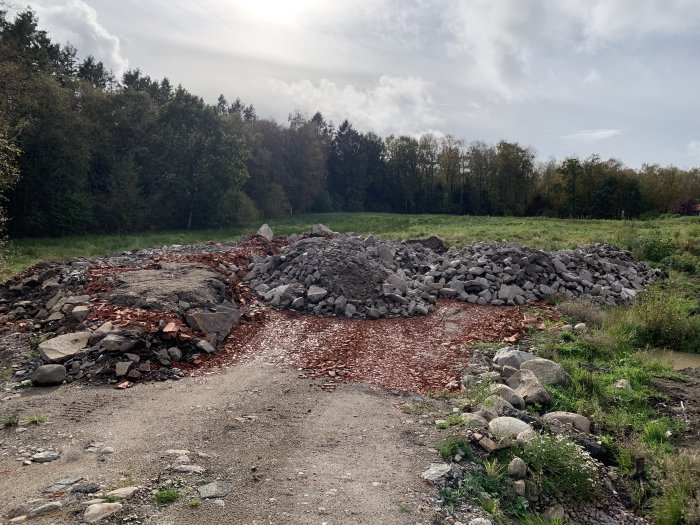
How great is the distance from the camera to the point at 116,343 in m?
8.13

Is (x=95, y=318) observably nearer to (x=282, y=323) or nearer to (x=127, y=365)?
(x=127, y=365)

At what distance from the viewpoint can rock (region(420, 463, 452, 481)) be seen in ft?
16.6

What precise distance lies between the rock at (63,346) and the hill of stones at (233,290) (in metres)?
0.02

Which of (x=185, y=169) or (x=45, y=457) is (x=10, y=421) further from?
(x=185, y=169)

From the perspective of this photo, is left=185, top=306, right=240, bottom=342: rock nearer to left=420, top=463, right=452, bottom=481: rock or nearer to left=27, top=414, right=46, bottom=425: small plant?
left=27, top=414, right=46, bottom=425: small plant

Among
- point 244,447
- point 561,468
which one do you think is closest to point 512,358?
point 561,468

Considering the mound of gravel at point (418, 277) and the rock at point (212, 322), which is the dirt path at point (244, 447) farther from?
the mound of gravel at point (418, 277)

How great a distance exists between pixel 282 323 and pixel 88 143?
833 inches

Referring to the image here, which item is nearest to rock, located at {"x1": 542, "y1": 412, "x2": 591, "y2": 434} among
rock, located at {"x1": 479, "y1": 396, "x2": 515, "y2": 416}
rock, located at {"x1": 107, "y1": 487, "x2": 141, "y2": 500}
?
rock, located at {"x1": 479, "y1": 396, "x2": 515, "y2": 416}

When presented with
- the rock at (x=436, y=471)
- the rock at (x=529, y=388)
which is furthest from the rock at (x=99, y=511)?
the rock at (x=529, y=388)

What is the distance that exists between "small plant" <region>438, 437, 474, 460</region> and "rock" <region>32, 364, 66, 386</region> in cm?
605

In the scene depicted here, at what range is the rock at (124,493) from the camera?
440 cm

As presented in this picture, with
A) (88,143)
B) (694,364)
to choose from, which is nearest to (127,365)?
(694,364)

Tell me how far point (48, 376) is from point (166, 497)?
4.24m
